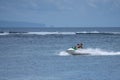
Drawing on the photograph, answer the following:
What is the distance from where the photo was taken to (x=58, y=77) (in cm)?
3152

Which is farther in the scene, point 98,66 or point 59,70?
point 98,66

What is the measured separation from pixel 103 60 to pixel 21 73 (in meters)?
12.3

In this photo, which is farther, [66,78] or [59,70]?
[59,70]

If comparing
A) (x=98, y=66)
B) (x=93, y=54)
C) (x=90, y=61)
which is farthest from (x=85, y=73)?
(x=93, y=54)

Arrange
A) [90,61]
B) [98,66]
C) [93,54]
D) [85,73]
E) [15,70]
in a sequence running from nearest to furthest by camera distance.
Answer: [85,73], [15,70], [98,66], [90,61], [93,54]

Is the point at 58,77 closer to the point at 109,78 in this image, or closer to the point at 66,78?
the point at 66,78

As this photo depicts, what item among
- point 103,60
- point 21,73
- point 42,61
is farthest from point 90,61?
point 21,73

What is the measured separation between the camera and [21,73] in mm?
33875

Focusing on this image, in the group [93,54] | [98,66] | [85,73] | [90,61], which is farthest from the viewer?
[93,54]

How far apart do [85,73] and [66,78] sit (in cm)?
316

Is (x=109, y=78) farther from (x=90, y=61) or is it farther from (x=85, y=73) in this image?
(x=90, y=61)

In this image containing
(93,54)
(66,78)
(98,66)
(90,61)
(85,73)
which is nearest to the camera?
(66,78)

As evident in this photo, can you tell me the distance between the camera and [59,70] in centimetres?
3569

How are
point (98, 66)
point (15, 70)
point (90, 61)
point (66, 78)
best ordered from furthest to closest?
point (90, 61) → point (98, 66) → point (15, 70) → point (66, 78)
